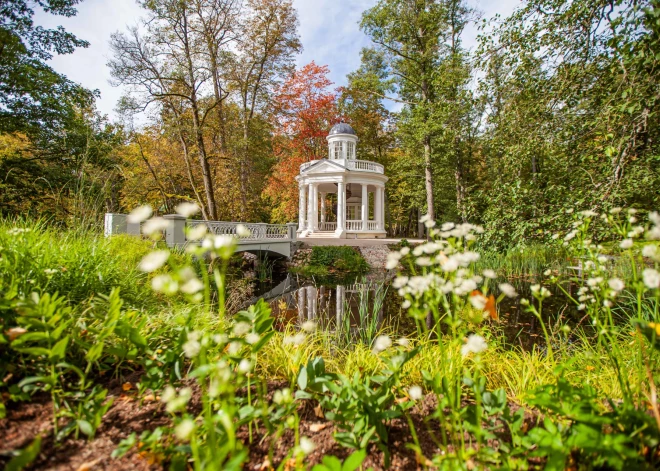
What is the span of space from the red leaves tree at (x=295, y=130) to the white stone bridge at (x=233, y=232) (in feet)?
23.0

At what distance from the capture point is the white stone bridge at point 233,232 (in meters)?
8.62

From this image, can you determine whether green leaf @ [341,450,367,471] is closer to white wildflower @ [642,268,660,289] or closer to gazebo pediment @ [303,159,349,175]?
white wildflower @ [642,268,660,289]

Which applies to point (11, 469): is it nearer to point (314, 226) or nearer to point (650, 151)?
point (650, 151)

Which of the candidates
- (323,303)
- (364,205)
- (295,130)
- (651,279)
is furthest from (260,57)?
(651,279)

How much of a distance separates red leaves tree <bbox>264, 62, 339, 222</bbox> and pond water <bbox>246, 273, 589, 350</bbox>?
12464 mm

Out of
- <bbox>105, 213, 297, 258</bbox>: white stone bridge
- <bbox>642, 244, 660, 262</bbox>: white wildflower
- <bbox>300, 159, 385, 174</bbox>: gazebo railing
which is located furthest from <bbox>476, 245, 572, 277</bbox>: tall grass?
<bbox>300, 159, 385, 174</bbox>: gazebo railing

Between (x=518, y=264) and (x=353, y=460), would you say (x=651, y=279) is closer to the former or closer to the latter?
(x=353, y=460)

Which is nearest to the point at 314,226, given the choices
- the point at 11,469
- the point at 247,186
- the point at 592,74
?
the point at 247,186

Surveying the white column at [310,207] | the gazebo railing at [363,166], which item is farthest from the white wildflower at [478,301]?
the gazebo railing at [363,166]

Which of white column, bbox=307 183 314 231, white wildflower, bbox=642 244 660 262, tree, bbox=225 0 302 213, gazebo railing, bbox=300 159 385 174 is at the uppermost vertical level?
tree, bbox=225 0 302 213

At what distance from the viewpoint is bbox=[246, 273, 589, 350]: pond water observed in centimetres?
445

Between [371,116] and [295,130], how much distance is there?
21.5 feet

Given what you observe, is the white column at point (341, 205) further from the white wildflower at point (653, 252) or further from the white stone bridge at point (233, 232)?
the white wildflower at point (653, 252)

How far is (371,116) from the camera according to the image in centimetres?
2477
